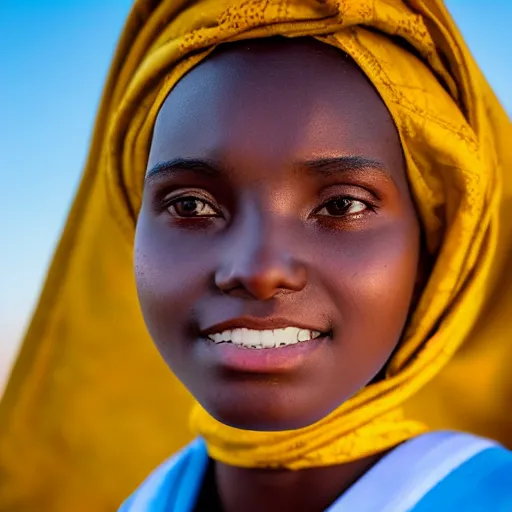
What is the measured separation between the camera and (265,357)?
0.67 metres

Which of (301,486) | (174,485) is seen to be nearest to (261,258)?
(301,486)

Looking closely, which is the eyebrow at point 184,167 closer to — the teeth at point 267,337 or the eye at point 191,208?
the eye at point 191,208

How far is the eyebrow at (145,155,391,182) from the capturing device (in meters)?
0.70

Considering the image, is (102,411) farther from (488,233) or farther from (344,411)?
(488,233)

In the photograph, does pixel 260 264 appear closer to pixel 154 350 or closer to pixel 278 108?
pixel 278 108

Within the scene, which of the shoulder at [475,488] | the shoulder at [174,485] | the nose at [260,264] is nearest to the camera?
the nose at [260,264]

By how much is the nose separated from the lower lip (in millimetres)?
58

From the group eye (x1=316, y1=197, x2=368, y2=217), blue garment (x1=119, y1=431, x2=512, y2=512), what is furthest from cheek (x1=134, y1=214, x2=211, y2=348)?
blue garment (x1=119, y1=431, x2=512, y2=512)

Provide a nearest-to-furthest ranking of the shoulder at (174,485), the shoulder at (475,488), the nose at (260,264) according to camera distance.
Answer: the nose at (260,264) → the shoulder at (475,488) → the shoulder at (174,485)

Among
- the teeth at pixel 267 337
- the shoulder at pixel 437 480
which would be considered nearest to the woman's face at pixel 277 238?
the teeth at pixel 267 337

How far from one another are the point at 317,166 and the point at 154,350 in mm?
607

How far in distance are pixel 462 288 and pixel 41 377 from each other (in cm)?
76

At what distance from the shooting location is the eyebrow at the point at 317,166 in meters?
0.70

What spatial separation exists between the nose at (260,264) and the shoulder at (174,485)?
0.40 metres
